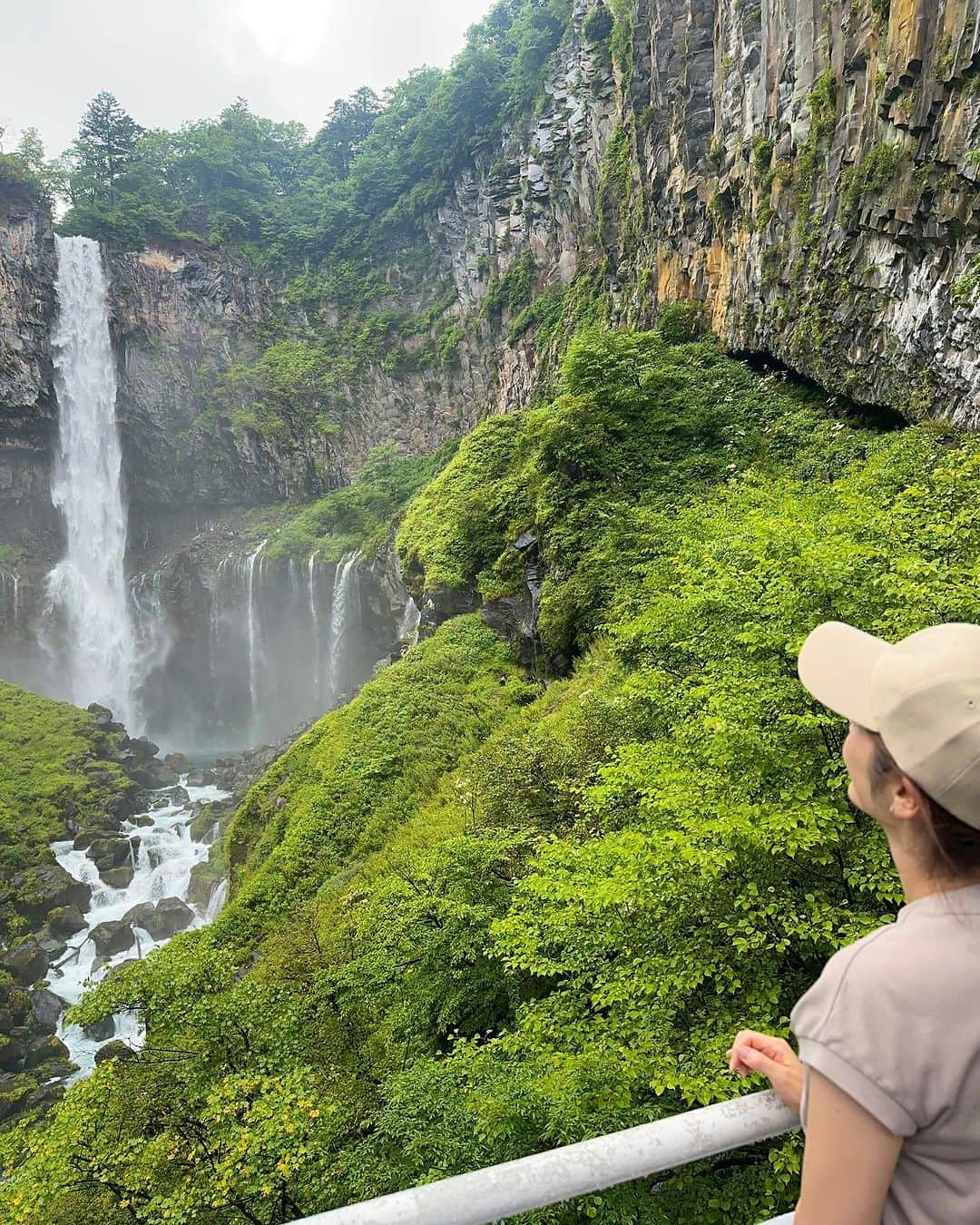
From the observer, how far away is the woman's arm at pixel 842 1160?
31.4 inches

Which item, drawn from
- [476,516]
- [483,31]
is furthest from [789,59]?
[483,31]

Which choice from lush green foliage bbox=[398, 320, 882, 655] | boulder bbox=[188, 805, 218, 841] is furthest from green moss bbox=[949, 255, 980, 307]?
boulder bbox=[188, 805, 218, 841]

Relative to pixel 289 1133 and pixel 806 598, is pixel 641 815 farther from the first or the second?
pixel 289 1133

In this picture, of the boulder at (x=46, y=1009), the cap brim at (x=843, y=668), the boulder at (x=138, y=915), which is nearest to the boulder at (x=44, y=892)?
the boulder at (x=138, y=915)

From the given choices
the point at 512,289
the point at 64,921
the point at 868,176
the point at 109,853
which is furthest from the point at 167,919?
the point at 512,289

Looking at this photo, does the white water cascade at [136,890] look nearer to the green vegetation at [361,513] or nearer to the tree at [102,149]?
the green vegetation at [361,513]

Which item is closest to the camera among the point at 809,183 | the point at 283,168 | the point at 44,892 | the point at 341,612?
the point at 809,183

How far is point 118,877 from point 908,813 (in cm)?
2030

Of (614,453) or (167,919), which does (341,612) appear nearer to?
(167,919)

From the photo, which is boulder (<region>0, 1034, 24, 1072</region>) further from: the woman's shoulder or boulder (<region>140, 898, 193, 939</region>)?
the woman's shoulder

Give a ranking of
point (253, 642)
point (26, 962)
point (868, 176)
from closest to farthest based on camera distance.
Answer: point (868, 176) < point (26, 962) < point (253, 642)

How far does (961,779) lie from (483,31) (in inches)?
1858

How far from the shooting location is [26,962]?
13.7 m

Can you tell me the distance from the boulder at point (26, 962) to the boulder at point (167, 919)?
2.01 meters
